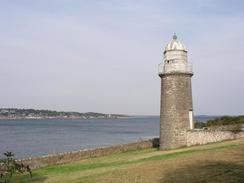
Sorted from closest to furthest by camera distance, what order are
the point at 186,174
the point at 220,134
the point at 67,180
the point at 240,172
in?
the point at 240,172, the point at 186,174, the point at 67,180, the point at 220,134

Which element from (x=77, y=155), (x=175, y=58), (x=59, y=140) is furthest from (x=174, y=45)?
(x=59, y=140)

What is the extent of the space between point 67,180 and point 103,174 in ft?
5.10

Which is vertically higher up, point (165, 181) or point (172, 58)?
point (172, 58)

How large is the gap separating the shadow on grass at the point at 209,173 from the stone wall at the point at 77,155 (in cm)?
1123

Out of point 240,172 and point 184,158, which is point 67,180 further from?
point 240,172

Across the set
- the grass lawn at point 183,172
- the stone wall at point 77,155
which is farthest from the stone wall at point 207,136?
the stone wall at point 77,155

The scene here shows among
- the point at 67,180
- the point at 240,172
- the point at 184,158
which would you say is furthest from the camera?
the point at 184,158

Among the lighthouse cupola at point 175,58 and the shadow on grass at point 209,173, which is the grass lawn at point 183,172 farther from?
the lighthouse cupola at point 175,58

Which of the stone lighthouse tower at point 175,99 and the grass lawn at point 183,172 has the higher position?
the stone lighthouse tower at point 175,99

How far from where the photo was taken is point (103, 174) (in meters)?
16.9

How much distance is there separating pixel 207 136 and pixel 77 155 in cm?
868

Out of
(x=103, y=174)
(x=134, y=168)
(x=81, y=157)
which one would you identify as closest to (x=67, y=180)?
(x=103, y=174)

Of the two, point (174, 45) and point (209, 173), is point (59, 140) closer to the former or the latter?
point (174, 45)

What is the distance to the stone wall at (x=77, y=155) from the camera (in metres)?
24.1
